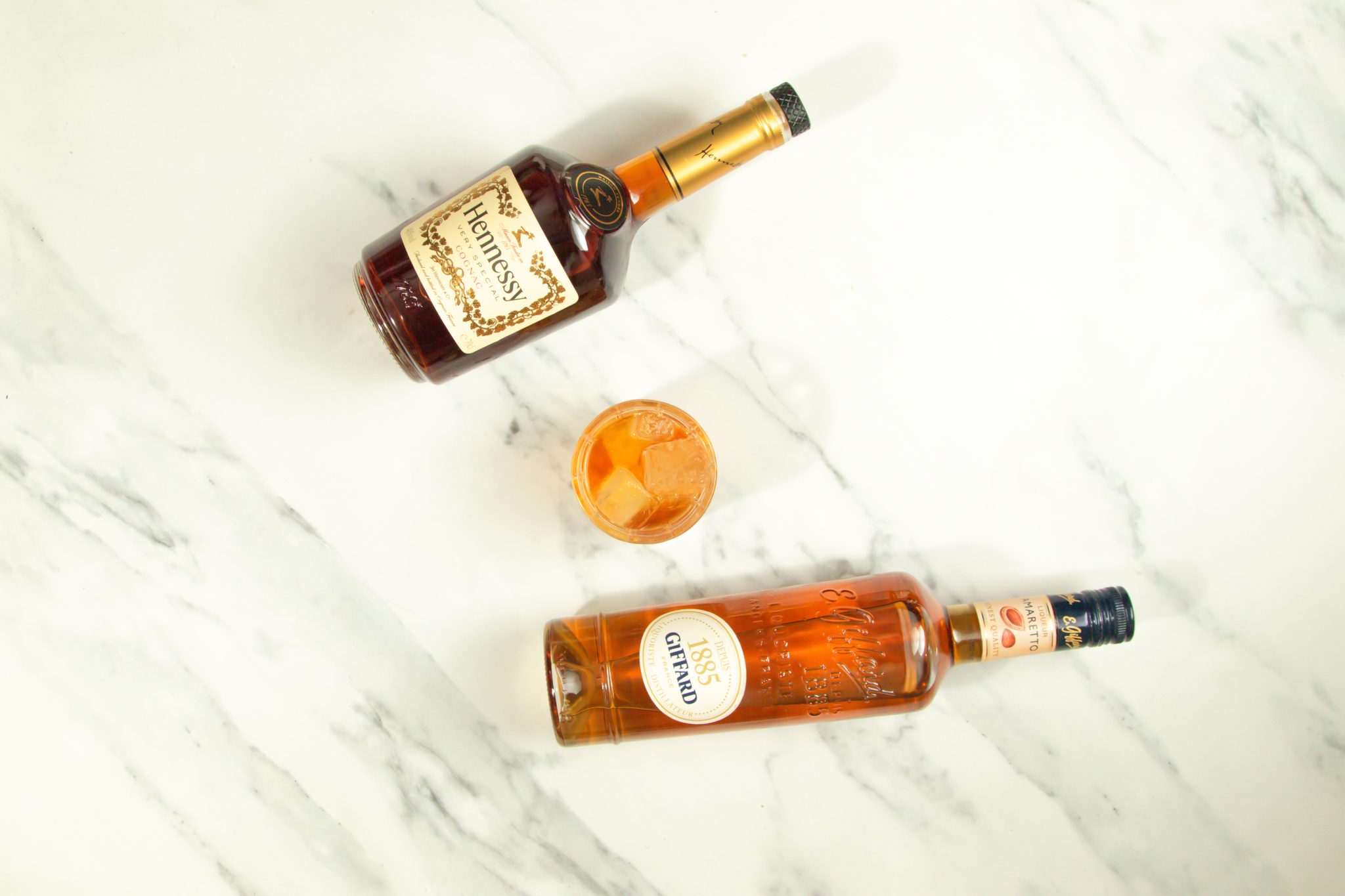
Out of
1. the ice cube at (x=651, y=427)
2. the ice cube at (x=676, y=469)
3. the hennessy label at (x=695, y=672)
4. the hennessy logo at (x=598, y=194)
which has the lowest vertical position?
the hennessy label at (x=695, y=672)

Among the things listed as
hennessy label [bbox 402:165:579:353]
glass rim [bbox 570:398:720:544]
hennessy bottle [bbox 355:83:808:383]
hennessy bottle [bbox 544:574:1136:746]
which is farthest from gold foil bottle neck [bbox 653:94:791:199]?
hennessy bottle [bbox 544:574:1136:746]

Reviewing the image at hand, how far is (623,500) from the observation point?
1.08 m

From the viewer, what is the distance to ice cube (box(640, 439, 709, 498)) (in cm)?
108

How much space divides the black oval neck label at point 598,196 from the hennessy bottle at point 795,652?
18.9 inches

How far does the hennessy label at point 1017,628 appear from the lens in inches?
36.9

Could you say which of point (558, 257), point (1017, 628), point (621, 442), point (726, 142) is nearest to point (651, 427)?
point (621, 442)

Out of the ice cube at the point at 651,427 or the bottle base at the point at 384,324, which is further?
the ice cube at the point at 651,427

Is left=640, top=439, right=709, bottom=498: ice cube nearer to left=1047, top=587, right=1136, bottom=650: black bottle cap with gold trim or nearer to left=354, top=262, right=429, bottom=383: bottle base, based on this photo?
left=354, top=262, right=429, bottom=383: bottle base

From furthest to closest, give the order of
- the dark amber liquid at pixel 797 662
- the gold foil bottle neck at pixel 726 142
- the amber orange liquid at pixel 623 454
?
1. the amber orange liquid at pixel 623 454
2. the dark amber liquid at pixel 797 662
3. the gold foil bottle neck at pixel 726 142

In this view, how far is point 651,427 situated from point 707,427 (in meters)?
0.10

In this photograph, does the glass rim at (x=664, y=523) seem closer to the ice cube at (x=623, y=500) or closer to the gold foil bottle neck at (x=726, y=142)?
the ice cube at (x=623, y=500)

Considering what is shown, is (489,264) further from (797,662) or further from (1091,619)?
(1091,619)

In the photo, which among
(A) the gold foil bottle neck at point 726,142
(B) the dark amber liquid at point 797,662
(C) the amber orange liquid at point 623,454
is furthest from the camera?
(C) the amber orange liquid at point 623,454

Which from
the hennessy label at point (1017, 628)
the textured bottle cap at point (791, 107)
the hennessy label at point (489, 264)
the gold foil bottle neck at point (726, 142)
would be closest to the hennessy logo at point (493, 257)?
the hennessy label at point (489, 264)
